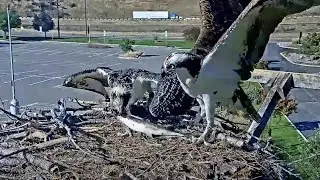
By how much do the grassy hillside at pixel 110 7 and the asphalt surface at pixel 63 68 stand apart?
1517cm

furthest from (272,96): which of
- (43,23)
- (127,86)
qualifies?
(43,23)

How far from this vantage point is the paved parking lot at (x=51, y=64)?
17641 millimetres

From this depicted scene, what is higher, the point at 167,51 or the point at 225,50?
the point at 225,50

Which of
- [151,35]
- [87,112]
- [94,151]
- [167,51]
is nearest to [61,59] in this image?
[167,51]

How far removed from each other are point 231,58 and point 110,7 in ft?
151

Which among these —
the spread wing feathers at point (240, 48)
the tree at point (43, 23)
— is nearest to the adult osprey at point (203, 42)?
the spread wing feathers at point (240, 48)

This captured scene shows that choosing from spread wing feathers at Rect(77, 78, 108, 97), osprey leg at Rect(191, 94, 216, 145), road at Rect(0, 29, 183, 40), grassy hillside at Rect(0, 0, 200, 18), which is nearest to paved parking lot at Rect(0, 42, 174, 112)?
road at Rect(0, 29, 183, 40)

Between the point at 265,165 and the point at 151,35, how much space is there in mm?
34367

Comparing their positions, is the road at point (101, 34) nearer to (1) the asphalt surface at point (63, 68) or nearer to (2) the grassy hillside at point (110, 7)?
(1) the asphalt surface at point (63, 68)

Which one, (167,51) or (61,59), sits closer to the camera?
(61,59)

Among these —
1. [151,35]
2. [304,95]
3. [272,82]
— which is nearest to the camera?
[272,82]

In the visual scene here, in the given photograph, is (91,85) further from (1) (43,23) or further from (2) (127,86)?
(1) (43,23)

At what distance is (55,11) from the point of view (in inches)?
1941

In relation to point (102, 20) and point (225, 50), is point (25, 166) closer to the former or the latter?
point (225, 50)
